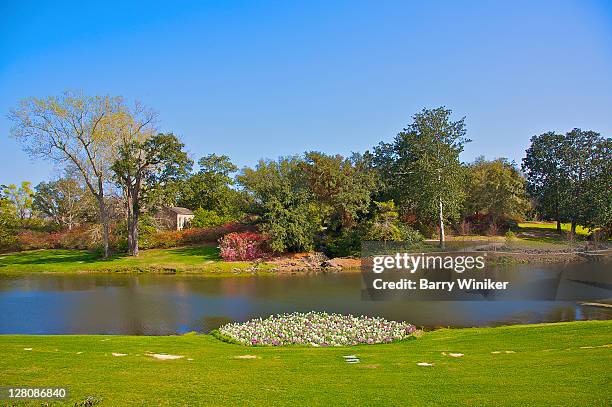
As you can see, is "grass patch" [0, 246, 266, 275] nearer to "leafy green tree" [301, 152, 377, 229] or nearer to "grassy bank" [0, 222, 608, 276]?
"grassy bank" [0, 222, 608, 276]

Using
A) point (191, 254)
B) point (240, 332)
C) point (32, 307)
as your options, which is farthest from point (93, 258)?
point (240, 332)

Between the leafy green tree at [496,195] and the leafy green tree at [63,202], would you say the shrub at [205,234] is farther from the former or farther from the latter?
the leafy green tree at [496,195]

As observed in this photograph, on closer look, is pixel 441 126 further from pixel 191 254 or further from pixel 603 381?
pixel 603 381

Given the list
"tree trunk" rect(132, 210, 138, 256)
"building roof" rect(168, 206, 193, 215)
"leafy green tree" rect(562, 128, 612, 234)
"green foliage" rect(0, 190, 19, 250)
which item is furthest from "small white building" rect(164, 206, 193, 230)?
"leafy green tree" rect(562, 128, 612, 234)

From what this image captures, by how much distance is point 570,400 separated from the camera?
6.59 meters

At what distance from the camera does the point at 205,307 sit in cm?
2003

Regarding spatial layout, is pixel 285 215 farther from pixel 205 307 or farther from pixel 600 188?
pixel 600 188

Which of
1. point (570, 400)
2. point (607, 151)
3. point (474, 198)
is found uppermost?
point (607, 151)

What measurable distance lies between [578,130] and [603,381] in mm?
41498

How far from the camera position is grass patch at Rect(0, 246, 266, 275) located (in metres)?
34.3

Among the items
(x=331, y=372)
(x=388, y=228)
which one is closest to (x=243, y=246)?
(x=388, y=228)

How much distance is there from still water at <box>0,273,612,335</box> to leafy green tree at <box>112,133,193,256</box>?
1214 centimetres

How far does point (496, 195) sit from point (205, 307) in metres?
35.1

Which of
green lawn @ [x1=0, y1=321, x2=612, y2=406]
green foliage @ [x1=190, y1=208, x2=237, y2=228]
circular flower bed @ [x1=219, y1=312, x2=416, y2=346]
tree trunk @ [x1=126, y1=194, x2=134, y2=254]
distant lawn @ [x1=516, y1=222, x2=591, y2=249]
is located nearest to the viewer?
green lawn @ [x1=0, y1=321, x2=612, y2=406]
